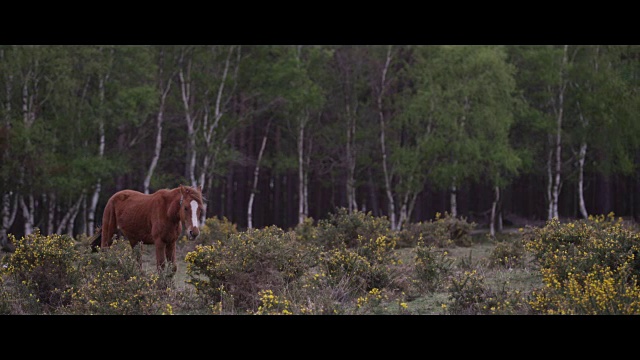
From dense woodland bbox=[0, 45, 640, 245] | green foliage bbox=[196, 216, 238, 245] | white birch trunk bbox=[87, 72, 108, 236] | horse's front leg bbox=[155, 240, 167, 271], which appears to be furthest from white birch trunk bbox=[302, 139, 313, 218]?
horse's front leg bbox=[155, 240, 167, 271]

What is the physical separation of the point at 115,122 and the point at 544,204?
28.2 metres

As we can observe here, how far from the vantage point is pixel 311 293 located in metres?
11.3

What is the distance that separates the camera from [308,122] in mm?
43406

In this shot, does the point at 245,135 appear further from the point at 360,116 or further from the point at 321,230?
the point at 321,230

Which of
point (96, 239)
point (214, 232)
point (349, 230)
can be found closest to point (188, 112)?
point (214, 232)

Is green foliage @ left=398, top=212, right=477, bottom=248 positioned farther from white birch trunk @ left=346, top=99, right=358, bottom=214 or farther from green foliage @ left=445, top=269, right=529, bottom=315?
green foliage @ left=445, top=269, right=529, bottom=315

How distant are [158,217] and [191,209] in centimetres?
183

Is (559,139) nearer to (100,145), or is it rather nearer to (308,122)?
(308,122)

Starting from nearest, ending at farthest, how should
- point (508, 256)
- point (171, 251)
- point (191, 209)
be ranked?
point (191, 209) < point (171, 251) < point (508, 256)

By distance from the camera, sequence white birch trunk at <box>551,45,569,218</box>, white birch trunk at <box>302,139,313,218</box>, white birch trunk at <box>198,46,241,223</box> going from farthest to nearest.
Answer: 1. white birch trunk at <box>302,139,313,218</box>
2. white birch trunk at <box>551,45,569,218</box>
3. white birch trunk at <box>198,46,241,223</box>

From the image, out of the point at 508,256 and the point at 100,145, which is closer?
the point at 508,256

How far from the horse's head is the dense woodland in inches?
732

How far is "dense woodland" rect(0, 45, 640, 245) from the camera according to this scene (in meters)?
33.0

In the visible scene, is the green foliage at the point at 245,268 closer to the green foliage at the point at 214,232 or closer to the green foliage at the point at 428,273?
the green foliage at the point at 428,273
